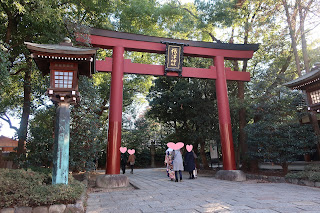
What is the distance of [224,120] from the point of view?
32.0ft

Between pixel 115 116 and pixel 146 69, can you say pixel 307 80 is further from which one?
pixel 115 116

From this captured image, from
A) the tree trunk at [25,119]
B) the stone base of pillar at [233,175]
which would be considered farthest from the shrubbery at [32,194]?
the stone base of pillar at [233,175]

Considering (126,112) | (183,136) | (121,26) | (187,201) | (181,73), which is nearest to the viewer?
(187,201)

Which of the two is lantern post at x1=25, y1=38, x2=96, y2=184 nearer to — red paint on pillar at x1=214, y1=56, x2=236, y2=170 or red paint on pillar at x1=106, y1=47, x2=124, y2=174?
red paint on pillar at x1=106, y1=47, x2=124, y2=174

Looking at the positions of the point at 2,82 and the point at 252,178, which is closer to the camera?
the point at 2,82

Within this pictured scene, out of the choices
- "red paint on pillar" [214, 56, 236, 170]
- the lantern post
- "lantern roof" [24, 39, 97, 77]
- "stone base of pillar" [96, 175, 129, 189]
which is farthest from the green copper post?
"red paint on pillar" [214, 56, 236, 170]

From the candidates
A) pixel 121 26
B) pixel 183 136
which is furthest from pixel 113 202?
pixel 121 26

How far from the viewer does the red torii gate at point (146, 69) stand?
8.34 meters

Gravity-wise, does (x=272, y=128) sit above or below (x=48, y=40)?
below

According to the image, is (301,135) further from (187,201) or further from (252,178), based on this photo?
(187,201)

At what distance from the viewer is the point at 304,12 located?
10219mm

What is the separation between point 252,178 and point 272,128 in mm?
2372

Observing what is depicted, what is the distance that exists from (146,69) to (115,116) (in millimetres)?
2555

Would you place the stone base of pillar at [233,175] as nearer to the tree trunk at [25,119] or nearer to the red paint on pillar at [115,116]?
the red paint on pillar at [115,116]
